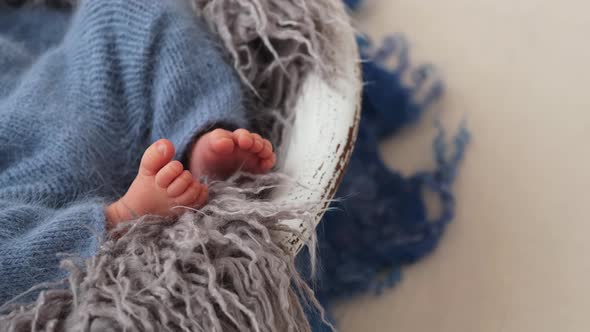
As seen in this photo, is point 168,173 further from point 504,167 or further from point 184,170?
point 504,167

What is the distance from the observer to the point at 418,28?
3.28ft

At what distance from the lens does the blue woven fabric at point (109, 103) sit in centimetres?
59

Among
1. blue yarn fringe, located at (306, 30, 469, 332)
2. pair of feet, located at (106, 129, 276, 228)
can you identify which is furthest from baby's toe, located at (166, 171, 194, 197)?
blue yarn fringe, located at (306, 30, 469, 332)

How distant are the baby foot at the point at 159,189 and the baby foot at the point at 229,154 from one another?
37 mm

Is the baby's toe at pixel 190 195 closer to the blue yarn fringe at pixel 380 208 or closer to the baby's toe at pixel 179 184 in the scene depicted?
the baby's toe at pixel 179 184

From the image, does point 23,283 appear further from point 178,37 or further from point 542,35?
point 542,35

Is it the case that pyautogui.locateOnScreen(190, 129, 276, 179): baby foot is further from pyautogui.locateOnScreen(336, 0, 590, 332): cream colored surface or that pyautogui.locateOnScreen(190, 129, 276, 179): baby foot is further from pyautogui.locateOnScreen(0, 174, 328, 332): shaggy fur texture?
pyautogui.locateOnScreen(336, 0, 590, 332): cream colored surface

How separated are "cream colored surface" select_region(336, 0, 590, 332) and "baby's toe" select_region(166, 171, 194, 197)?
0.40m

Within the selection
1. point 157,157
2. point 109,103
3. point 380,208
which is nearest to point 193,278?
point 157,157

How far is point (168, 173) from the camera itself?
1.60 feet

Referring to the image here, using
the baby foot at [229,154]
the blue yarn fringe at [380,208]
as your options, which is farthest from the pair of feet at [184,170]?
the blue yarn fringe at [380,208]

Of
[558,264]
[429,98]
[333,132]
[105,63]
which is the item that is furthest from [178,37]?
[558,264]

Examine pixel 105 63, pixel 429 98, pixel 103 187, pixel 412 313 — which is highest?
pixel 105 63

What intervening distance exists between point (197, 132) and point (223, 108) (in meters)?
0.04
